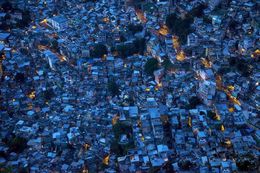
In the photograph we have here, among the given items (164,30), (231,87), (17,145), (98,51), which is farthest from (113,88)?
(164,30)

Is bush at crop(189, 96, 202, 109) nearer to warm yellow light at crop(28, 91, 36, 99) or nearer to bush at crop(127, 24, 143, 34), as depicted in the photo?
bush at crop(127, 24, 143, 34)

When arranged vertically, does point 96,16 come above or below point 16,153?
above

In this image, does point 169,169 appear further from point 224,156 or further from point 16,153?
point 16,153

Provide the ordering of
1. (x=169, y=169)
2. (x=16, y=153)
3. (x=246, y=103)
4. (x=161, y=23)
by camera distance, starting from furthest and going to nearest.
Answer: (x=161, y=23) < (x=246, y=103) < (x=16, y=153) < (x=169, y=169)

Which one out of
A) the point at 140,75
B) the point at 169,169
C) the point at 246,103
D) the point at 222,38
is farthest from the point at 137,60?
the point at 169,169

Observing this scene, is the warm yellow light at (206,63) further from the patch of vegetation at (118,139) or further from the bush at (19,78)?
the bush at (19,78)

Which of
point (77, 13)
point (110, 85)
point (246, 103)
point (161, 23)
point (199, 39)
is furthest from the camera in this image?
point (77, 13)

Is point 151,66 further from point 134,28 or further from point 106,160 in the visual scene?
point 106,160

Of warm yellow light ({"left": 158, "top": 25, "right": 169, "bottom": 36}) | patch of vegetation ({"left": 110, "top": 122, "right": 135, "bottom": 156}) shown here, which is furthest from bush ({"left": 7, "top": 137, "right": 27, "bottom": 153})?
warm yellow light ({"left": 158, "top": 25, "right": 169, "bottom": 36})
